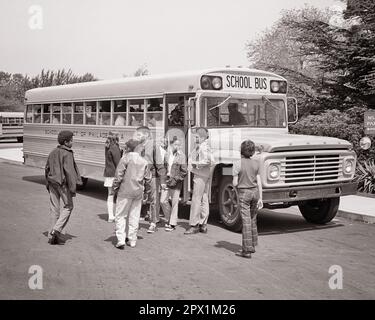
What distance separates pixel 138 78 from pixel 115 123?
46.2 inches

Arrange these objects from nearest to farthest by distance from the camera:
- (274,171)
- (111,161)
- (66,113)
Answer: (274,171) → (111,161) → (66,113)

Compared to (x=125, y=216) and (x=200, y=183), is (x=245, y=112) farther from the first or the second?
(x=125, y=216)

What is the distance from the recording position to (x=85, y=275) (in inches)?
236

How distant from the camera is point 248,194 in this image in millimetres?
7082

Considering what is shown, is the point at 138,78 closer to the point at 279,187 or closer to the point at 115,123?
the point at 115,123

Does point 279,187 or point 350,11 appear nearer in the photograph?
point 279,187

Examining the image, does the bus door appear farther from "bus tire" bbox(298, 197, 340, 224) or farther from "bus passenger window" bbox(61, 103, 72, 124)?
"bus passenger window" bbox(61, 103, 72, 124)

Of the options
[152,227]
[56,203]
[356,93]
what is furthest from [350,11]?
[56,203]

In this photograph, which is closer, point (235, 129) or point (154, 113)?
point (235, 129)

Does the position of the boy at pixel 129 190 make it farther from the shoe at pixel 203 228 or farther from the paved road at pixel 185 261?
the shoe at pixel 203 228

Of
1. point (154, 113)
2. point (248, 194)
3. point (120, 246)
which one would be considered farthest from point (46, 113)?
point (248, 194)

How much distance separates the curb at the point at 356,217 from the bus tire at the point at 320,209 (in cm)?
77

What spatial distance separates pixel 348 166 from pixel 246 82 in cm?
234
